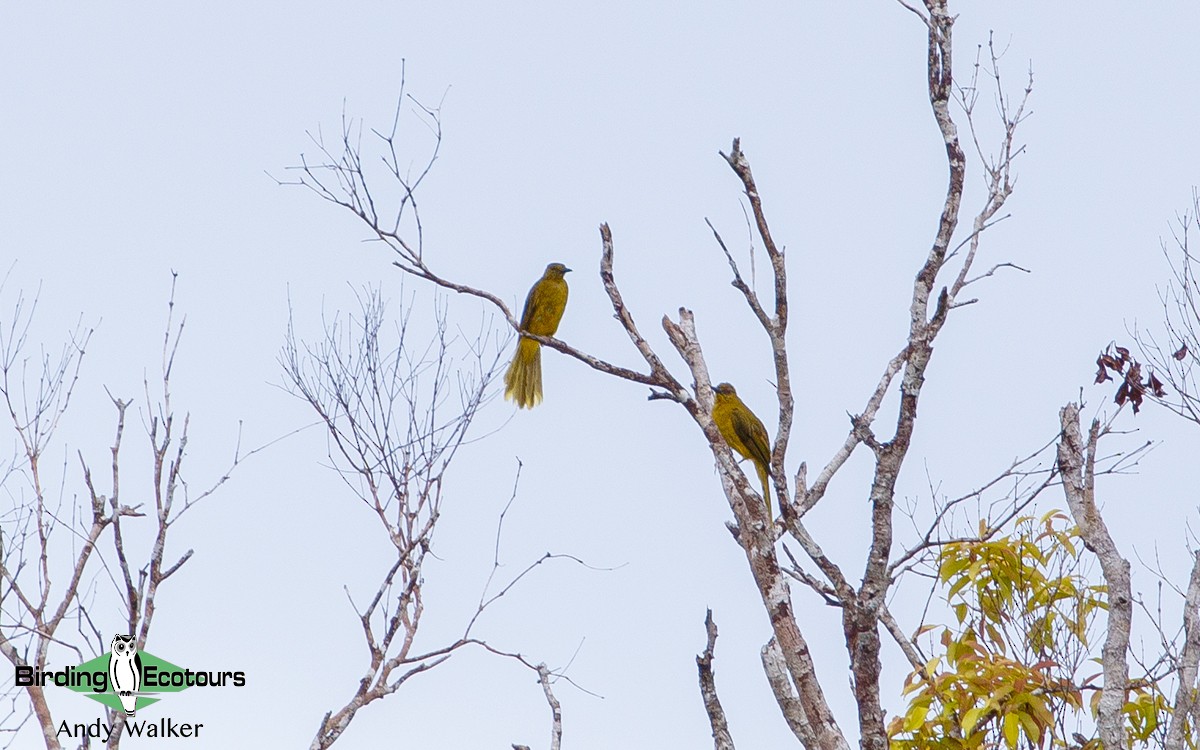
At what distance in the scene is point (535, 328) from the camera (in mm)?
8969

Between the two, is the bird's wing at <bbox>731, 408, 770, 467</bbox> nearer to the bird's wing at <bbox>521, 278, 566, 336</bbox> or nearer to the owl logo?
the bird's wing at <bbox>521, 278, 566, 336</bbox>

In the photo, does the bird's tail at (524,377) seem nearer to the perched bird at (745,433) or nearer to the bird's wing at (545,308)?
the bird's wing at (545,308)

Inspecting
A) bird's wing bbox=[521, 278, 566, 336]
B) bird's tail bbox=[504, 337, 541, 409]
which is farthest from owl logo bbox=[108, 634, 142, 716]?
bird's wing bbox=[521, 278, 566, 336]

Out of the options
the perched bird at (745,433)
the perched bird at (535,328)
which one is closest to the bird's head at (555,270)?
the perched bird at (535,328)

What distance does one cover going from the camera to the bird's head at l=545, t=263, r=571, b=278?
A: 9.14m

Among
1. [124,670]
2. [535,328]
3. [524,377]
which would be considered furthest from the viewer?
[535,328]

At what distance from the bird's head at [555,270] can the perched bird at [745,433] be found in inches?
75.7

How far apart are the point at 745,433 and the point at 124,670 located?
3.93 meters

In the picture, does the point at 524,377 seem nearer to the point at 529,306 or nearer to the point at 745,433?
the point at 529,306

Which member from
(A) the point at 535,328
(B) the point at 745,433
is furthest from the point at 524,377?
(B) the point at 745,433

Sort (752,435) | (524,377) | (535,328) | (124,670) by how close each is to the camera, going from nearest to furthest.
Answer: (124,670) < (752,435) < (524,377) < (535,328)

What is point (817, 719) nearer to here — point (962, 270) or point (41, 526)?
point (962, 270)

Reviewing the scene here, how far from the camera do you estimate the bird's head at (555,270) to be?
9.14 metres

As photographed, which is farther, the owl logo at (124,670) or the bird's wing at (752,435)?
the bird's wing at (752,435)
